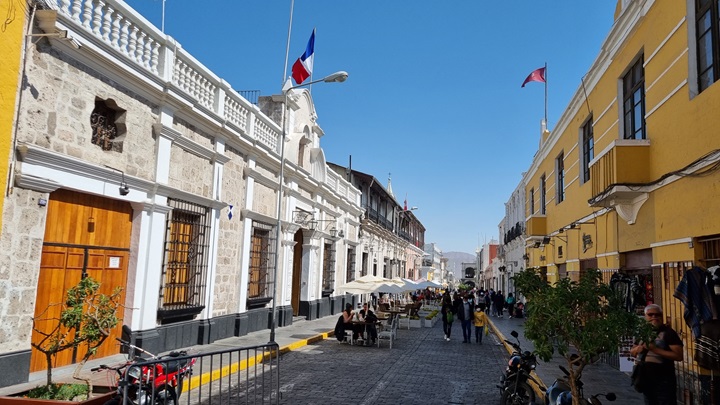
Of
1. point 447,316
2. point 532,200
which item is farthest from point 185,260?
point 532,200

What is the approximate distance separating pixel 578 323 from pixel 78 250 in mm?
7962

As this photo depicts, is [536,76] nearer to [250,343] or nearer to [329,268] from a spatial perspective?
[329,268]

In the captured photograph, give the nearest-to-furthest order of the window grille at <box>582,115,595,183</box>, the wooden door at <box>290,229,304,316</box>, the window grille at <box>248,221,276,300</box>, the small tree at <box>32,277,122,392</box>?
the small tree at <box>32,277,122,392</box> < the window grille at <box>582,115,595,183</box> < the window grille at <box>248,221,276,300</box> < the wooden door at <box>290,229,304,316</box>

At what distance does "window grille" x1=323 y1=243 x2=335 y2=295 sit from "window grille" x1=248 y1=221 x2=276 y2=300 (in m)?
7.39

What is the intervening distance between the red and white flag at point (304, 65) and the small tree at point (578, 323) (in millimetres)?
11863

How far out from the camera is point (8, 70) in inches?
276

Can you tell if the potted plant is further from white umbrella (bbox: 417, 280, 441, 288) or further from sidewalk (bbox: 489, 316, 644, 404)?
white umbrella (bbox: 417, 280, 441, 288)

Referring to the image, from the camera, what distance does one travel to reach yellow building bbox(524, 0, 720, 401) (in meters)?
7.03

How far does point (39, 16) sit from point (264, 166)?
9.19m

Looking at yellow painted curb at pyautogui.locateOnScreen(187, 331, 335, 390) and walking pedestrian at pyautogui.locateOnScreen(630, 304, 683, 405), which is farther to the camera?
yellow painted curb at pyautogui.locateOnScreen(187, 331, 335, 390)

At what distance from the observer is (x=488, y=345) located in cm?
1667

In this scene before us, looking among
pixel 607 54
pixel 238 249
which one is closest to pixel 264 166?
pixel 238 249

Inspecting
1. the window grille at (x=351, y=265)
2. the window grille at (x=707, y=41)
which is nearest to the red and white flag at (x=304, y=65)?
the window grille at (x=707, y=41)

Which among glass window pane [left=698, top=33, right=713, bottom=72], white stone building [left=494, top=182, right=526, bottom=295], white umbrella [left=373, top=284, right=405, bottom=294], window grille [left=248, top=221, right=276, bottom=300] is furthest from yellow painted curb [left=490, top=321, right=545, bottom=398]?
window grille [left=248, top=221, right=276, bottom=300]
